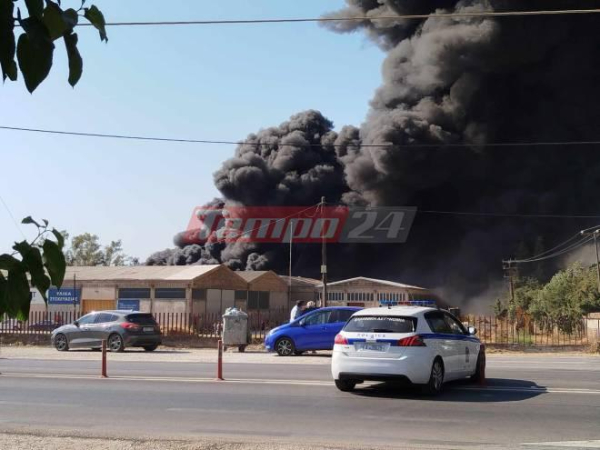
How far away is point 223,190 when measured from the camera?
227 ft

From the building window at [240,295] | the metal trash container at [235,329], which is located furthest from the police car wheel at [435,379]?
the building window at [240,295]

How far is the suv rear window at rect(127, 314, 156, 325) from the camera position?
23.3m

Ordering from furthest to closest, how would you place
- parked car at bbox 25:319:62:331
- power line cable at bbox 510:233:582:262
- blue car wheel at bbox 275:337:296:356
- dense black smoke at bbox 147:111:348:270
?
dense black smoke at bbox 147:111:348:270 < power line cable at bbox 510:233:582:262 < parked car at bbox 25:319:62:331 < blue car wheel at bbox 275:337:296:356

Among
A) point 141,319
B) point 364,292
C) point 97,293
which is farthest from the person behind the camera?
point 364,292

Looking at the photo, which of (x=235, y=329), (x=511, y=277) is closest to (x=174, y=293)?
(x=235, y=329)

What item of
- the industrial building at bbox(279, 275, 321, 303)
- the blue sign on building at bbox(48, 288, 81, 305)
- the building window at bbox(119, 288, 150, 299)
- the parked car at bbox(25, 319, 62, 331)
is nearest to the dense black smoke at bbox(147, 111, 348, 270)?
the industrial building at bbox(279, 275, 321, 303)

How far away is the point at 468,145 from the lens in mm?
55781

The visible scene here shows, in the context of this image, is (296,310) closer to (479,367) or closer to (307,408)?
(479,367)

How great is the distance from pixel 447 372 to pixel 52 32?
10.7 metres

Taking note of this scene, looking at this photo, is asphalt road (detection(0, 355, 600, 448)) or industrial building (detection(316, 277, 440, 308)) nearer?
asphalt road (detection(0, 355, 600, 448))

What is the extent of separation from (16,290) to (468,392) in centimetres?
1057

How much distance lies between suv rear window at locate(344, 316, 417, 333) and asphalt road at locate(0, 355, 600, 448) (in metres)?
1.03

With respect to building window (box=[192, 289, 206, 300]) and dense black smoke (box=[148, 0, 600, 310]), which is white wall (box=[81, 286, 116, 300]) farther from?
dense black smoke (box=[148, 0, 600, 310])

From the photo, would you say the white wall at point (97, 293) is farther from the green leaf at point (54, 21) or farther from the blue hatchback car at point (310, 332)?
the green leaf at point (54, 21)
